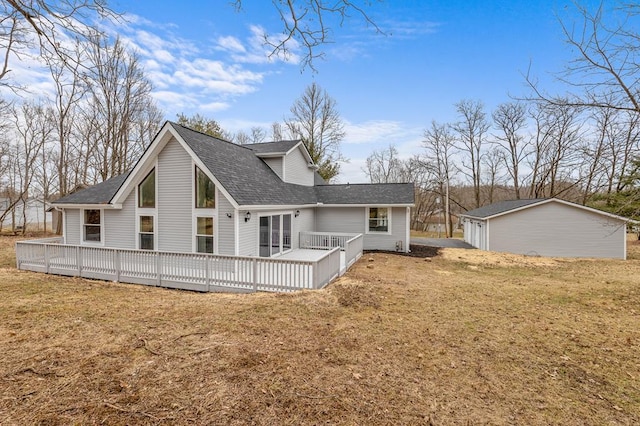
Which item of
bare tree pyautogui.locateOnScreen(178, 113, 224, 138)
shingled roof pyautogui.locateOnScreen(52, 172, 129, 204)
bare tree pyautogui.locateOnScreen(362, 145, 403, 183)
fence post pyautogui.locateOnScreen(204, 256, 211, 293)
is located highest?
bare tree pyautogui.locateOnScreen(178, 113, 224, 138)

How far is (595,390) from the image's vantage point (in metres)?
3.77

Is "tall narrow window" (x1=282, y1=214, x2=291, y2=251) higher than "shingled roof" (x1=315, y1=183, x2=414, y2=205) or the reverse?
the reverse

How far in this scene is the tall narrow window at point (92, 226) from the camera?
40.7ft

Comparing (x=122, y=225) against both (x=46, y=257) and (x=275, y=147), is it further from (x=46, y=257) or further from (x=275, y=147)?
(x=275, y=147)

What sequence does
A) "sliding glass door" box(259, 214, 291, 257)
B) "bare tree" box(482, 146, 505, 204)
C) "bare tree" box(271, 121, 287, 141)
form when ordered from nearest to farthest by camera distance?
"sliding glass door" box(259, 214, 291, 257) < "bare tree" box(482, 146, 505, 204) < "bare tree" box(271, 121, 287, 141)

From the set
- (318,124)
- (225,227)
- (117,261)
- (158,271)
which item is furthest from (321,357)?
(318,124)

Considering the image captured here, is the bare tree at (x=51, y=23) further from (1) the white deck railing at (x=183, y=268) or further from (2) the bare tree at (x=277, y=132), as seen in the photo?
(2) the bare tree at (x=277, y=132)

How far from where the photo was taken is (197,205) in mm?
10469

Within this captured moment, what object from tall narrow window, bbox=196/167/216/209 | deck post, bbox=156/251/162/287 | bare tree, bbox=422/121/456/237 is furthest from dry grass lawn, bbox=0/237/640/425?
bare tree, bbox=422/121/456/237

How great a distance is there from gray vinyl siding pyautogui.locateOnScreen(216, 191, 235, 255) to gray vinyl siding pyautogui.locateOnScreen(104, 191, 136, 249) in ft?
13.1

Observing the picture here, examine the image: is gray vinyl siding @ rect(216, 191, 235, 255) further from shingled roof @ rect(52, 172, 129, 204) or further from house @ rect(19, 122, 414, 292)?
shingled roof @ rect(52, 172, 129, 204)

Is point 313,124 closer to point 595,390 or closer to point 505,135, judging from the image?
point 505,135

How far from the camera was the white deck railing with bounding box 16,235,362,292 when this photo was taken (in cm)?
810

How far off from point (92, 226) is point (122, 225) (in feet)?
6.44
